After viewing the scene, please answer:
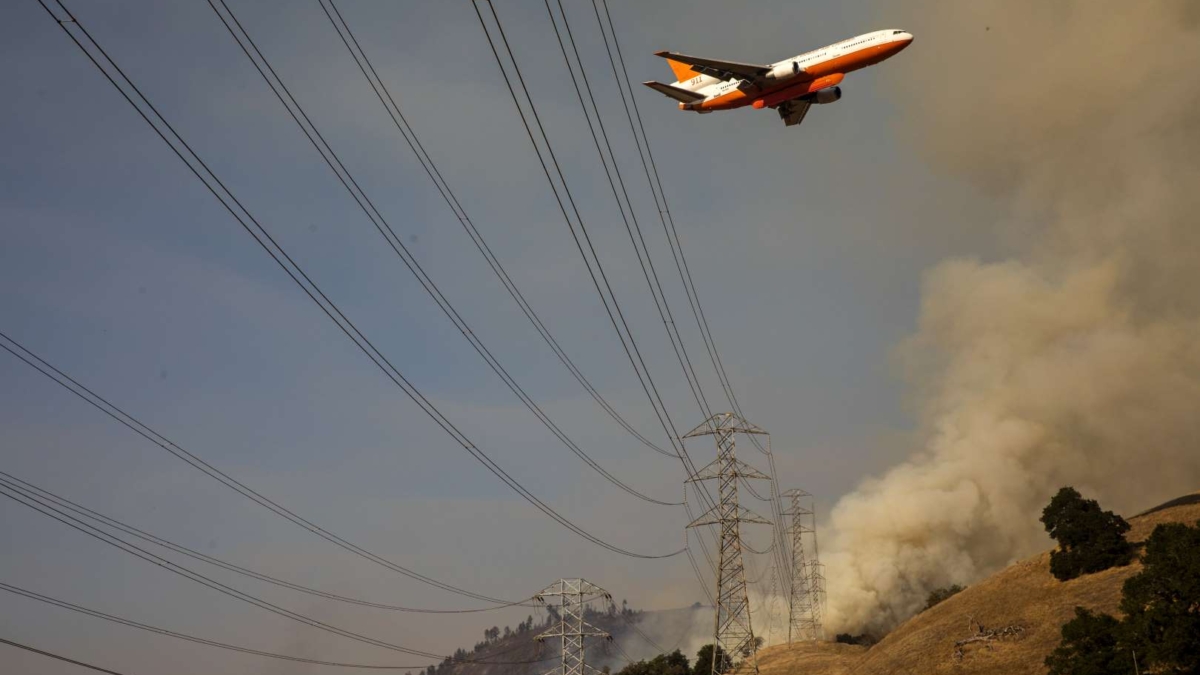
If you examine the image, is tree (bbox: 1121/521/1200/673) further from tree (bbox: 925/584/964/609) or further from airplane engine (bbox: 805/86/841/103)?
tree (bbox: 925/584/964/609)

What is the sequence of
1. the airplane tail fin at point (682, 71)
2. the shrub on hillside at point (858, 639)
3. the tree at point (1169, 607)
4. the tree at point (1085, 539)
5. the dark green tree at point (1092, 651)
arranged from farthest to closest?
1. the shrub on hillside at point (858, 639)
2. the tree at point (1085, 539)
3. the airplane tail fin at point (682, 71)
4. the dark green tree at point (1092, 651)
5. the tree at point (1169, 607)

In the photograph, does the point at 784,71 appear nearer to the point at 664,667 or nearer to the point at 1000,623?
the point at 1000,623

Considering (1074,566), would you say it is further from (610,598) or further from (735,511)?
(610,598)

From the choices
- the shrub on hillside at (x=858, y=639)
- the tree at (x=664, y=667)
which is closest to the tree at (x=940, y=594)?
the shrub on hillside at (x=858, y=639)

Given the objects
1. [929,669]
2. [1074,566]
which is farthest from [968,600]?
[929,669]

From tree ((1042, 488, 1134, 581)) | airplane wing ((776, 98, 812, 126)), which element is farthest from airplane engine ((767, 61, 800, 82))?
tree ((1042, 488, 1134, 581))

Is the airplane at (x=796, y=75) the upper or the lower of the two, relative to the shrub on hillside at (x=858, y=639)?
upper

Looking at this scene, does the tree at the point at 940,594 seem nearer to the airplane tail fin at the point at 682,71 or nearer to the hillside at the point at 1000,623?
the hillside at the point at 1000,623

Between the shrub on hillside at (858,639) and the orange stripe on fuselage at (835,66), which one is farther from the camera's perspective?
the shrub on hillside at (858,639)
